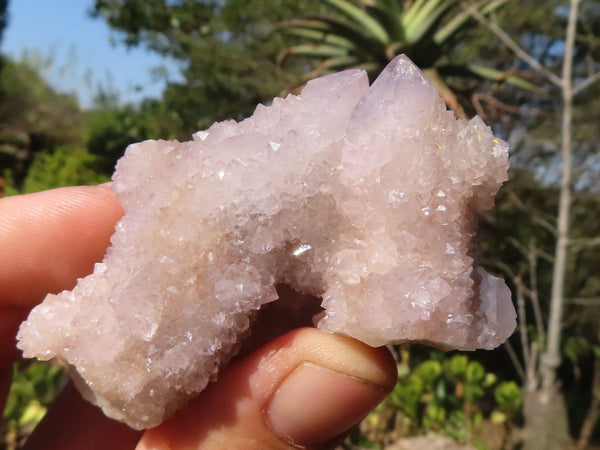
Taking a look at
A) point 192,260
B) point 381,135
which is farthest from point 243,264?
point 381,135

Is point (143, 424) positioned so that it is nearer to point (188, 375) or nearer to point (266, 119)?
point (188, 375)

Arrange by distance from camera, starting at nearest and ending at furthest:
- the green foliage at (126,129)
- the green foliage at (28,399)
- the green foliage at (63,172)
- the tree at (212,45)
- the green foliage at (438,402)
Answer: the green foliage at (28,399), the green foliage at (438,402), the tree at (212,45), the green foliage at (126,129), the green foliage at (63,172)

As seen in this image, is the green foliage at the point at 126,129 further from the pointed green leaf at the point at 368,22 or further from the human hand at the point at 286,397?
the human hand at the point at 286,397

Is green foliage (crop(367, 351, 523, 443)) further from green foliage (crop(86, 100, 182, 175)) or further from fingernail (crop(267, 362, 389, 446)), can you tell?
green foliage (crop(86, 100, 182, 175))

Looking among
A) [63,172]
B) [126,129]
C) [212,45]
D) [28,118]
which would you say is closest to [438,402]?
[212,45]

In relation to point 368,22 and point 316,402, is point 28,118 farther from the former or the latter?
point 316,402

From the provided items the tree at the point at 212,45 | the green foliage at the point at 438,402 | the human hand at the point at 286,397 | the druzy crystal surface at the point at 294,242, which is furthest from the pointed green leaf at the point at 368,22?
the human hand at the point at 286,397

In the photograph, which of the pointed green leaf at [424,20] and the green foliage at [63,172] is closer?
the pointed green leaf at [424,20]

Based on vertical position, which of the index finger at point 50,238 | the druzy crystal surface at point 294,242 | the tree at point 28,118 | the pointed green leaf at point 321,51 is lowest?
the tree at point 28,118
